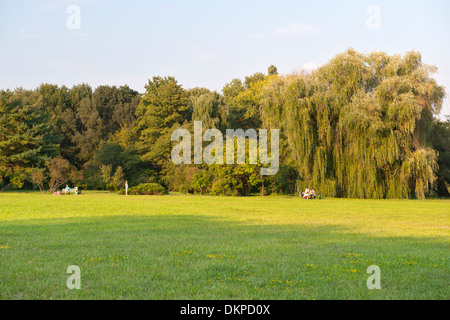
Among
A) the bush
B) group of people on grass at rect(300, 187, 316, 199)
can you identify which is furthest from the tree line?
the bush

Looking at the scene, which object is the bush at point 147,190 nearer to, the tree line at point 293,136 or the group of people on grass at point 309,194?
the tree line at point 293,136

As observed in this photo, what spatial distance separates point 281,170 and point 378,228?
74.7ft

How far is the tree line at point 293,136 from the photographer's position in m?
28.9

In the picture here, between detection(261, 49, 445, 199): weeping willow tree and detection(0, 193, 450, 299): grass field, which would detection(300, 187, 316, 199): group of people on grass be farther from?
detection(0, 193, 450, 299): grass field

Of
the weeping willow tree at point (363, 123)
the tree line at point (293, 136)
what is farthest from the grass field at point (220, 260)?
the tree line at point (293, 136)
